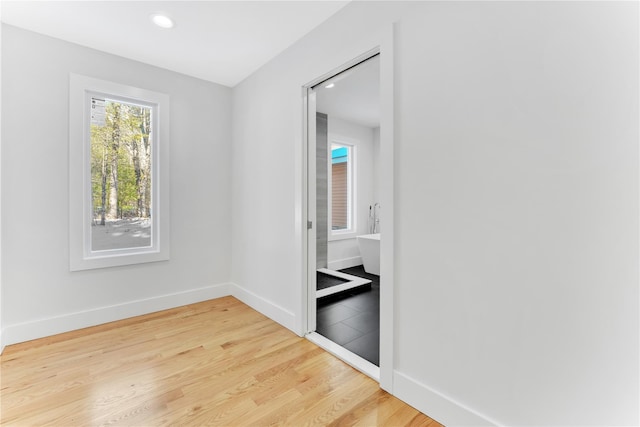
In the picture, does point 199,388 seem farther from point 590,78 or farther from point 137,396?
point 590,78

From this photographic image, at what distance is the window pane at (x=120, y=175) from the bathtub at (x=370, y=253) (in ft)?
9.84

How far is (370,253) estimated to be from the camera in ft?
15.1

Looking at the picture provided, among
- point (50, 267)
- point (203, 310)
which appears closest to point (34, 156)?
point (50, 267)

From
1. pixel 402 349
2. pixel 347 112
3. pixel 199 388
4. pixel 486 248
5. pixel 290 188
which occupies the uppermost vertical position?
pixel 347 112

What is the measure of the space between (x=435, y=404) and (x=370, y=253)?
3.13 meters

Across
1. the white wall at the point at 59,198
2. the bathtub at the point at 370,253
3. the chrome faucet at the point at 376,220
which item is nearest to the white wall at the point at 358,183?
the chrome faucet at the point at 376,220

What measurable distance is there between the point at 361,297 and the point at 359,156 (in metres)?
2.77

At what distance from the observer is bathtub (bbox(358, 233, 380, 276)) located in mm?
4508

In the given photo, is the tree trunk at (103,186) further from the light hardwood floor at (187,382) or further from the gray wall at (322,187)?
the gray wall at (322,187)

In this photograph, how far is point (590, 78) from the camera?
3.50 ft

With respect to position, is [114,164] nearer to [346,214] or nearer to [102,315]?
[102,315]

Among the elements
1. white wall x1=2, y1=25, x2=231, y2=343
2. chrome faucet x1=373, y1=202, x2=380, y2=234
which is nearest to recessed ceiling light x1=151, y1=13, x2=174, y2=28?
white wall x1=2, y1=25, x2=231, y2=343

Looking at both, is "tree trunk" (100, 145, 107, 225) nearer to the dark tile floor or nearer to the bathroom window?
the dark tile floor

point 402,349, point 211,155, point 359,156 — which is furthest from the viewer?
point 359,156
